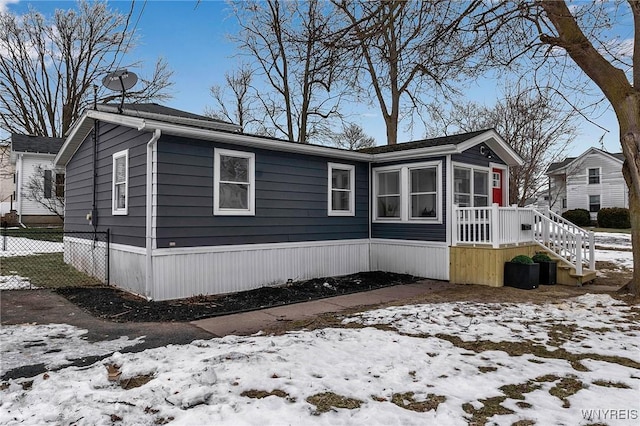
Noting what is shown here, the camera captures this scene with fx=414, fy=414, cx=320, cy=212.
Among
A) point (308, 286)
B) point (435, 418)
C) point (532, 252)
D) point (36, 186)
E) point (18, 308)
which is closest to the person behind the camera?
point (435, 418)

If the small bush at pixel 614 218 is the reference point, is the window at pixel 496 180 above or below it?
above

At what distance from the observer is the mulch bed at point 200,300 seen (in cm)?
594

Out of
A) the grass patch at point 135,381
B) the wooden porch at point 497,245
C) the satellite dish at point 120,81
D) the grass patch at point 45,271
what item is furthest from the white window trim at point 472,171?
the grass patch at point 45,271

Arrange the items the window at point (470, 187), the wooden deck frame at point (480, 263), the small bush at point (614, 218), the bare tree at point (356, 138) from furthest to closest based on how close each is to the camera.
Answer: the bare tree at point (356, 138) < the small bush at point (614, 218) < the window at point (470, 187) < the wooden deck frame at point (480, 263)

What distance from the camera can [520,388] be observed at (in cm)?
335

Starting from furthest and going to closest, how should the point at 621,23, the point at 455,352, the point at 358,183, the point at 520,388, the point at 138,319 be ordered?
the point at 358,183 → the point at 621,23 → the point at 138,319 → the point at 455,352 → the point at 520,388

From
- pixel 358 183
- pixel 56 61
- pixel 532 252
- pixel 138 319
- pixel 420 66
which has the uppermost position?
pixel 56 61

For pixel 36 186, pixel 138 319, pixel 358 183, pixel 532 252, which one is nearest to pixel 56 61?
pixel 36 186

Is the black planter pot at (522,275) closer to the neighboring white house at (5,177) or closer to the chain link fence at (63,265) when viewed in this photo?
the chain link fence at (63,265)

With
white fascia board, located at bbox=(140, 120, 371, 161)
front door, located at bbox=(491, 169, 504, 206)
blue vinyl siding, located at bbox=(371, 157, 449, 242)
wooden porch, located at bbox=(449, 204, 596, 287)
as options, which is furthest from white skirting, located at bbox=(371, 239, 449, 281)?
front door, located at bbox=(491, 169, 504, 206)

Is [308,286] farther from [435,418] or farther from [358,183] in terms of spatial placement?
[435,418]

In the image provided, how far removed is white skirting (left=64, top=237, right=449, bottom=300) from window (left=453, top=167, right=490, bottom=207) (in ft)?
4.63

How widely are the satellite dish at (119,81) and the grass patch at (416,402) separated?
8.00 meters

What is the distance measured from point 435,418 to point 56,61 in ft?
100
